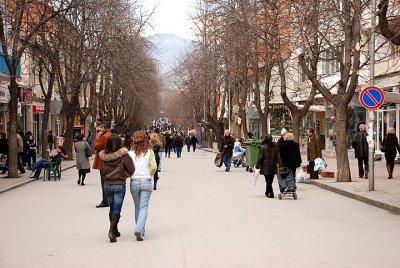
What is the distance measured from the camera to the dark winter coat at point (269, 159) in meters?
18.7

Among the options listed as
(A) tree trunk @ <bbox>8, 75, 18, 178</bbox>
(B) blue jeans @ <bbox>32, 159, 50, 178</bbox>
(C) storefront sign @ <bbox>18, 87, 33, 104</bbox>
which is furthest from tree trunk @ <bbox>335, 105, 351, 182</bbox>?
(C) storefront sign @ <bbox>18, 87, 33, 104</bbox>

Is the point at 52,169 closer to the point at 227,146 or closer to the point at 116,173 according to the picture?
the point at 227,146

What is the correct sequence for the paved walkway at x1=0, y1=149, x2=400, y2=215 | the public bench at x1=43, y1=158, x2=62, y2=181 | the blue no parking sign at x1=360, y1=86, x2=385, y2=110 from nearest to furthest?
the paved walkway at x1=0, y1=149, x2=400, y2=215 < the blue no parking sign at x1=360, y1=86, x2=385, y2=110 < the public bench at x1=43, y1=158, x2=62, y2=181

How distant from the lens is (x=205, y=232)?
12.2 meters

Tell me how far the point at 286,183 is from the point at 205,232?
6.96m

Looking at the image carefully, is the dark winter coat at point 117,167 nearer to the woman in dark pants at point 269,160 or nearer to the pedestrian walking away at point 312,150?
the woman in dark pants at point 269,160

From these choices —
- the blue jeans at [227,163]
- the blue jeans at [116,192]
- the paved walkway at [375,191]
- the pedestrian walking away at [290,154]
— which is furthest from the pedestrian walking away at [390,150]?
the blue jeans at [116,192]

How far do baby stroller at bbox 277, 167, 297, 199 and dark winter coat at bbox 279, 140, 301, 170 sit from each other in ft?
0.78

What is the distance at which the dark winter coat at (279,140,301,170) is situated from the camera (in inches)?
745

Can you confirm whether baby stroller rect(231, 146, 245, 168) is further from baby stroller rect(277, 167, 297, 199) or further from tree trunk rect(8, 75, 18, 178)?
baby stroller rect(277, 167, 297, 199)

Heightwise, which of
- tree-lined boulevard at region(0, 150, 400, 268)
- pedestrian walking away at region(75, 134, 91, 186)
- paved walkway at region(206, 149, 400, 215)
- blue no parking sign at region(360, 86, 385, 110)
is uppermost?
blue no parking sign at region(360, 86, 385, 110)

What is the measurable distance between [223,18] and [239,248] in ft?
79.9

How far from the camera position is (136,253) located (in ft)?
32.8

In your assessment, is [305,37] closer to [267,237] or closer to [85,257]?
[267,237]
